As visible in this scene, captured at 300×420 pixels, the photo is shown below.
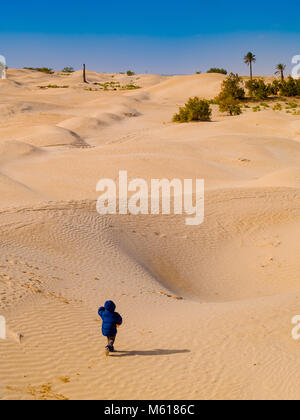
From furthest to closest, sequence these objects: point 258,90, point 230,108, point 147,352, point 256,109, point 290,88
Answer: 1. point 290,88
2. point 258,90
3. point 256,109
4. point 230,108
5. point 147,352

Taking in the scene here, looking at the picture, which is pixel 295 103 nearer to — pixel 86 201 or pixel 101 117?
pixel 101 117

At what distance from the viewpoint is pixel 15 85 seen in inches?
2344

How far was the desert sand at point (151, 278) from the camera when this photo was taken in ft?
20.6

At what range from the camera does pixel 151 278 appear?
35.5ft

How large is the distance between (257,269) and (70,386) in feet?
25.4

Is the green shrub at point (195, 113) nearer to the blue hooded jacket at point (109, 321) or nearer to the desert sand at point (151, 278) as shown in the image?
the desert sand at point (151, 278)

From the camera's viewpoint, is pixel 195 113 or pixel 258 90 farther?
pixel 258 90

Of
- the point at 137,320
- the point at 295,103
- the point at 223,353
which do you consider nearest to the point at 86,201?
the point at 137,320

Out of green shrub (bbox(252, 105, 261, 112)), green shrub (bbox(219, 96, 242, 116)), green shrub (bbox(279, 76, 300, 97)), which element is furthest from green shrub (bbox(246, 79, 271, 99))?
green shrub (bbox(219, 96, 242, 116))

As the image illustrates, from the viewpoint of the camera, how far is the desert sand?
20.6ft

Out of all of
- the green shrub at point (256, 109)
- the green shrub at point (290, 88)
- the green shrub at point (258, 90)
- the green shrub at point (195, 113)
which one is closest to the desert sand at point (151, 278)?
the green shrub at point (195, 113)

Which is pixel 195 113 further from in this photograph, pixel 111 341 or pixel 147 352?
pixel 111 341

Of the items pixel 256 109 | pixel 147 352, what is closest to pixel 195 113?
pixel 256 109

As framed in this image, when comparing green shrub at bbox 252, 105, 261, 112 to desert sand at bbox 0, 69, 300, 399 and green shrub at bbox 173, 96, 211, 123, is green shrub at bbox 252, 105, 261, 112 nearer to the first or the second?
green shrub at bbox 173, 96, 211, 123
